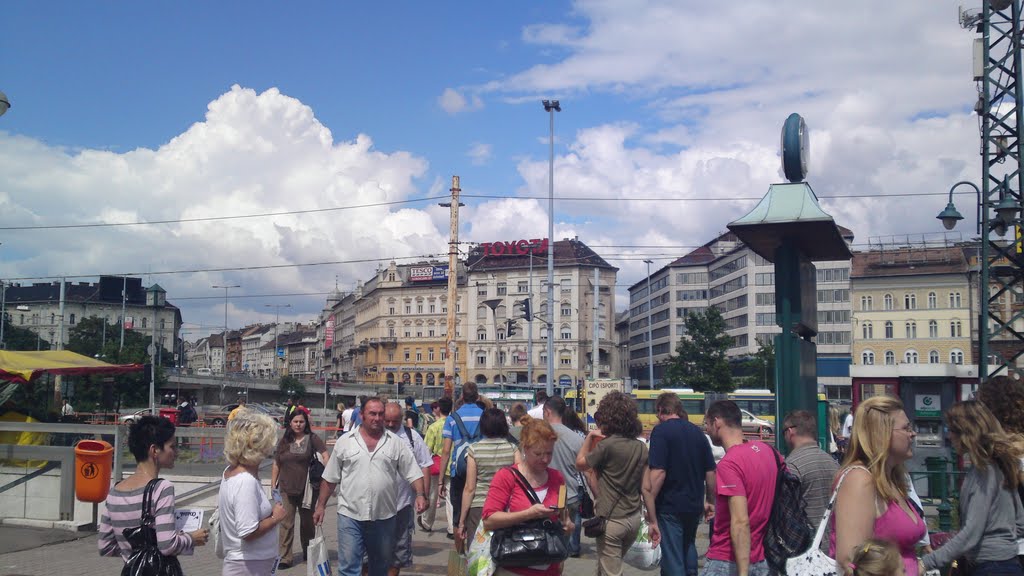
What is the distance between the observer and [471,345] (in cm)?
12288

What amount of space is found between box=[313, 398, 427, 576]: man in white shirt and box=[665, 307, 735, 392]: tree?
233 feet

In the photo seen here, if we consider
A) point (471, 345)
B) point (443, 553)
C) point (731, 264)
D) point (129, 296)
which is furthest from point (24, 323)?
point (443, 553)

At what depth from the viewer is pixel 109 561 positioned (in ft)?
35.7

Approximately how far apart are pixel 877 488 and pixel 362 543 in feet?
15.6

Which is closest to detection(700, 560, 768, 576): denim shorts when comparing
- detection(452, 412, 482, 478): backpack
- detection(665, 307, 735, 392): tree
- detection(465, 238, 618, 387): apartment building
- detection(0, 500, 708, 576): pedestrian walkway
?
detection(452, 412, 482, 478): backpack

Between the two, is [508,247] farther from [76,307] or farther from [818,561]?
[818,561]

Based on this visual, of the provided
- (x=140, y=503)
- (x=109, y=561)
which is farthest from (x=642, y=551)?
(x=109, y=561)

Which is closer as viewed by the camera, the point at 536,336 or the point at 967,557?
the point at 967,557

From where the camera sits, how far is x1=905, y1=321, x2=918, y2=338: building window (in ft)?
280

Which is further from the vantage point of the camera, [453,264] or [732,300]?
[732,300]

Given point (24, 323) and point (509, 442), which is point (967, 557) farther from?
point (24, 323)

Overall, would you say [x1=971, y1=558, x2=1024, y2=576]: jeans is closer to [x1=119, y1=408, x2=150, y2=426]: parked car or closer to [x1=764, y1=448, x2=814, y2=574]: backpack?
[x1=764, y1=448, x2=814, y2=574]: backpack

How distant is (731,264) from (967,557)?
106800 millimetres

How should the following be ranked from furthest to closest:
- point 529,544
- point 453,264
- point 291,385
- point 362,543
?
point 291,385, point 453,264, point 362,543, point 529,544
